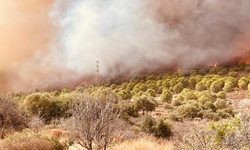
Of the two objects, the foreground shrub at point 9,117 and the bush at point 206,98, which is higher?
the foreground shrub at point 9,117

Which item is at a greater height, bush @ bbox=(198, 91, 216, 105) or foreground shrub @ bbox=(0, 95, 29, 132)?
foreground shrub @ bbox=(0, 95, 29, 132)

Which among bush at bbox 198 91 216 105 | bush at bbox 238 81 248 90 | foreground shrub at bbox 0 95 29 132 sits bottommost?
bush at bbox 198 91 216 105

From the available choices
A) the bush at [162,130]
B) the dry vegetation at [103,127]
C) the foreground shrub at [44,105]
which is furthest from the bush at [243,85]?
the foreground shrub at [44,105]

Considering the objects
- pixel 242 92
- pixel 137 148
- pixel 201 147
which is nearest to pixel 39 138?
pixel 137 148

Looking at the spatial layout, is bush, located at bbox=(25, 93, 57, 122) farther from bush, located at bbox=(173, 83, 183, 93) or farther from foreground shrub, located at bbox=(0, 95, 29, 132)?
bush, located at bbox=(173, 83, 183, 93)

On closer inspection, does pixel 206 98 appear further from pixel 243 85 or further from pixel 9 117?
pixel 9 117

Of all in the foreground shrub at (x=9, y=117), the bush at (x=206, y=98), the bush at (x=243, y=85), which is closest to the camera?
the foreground shrub at (x=9, y=117)

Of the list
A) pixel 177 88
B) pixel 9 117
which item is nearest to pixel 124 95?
pixel 177 88

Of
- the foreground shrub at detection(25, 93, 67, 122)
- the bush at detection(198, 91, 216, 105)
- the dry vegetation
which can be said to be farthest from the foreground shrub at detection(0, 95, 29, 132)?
the bush at detection(198, 91, 216, 105)

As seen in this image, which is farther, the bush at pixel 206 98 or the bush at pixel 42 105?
the bush at pixel 206 98

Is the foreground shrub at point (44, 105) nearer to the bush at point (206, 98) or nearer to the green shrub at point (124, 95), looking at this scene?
the green shrub at point (124, 95)

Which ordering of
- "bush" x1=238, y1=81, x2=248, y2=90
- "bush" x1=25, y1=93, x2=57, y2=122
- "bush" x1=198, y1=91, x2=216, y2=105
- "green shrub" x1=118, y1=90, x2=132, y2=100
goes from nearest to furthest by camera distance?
"bush" x1=25, y1=93, x2=57, y2=122 → "bush" x1=198, y1=91, x2=216, y2=105 → "green shrub" x1=118, y1=90, x2=132, y2=100 → "bush" x1=238, y1=81, x2=248, y2=90

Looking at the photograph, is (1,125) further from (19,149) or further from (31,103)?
(31,103)

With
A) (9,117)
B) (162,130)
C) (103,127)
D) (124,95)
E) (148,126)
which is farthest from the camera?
(124,95)
